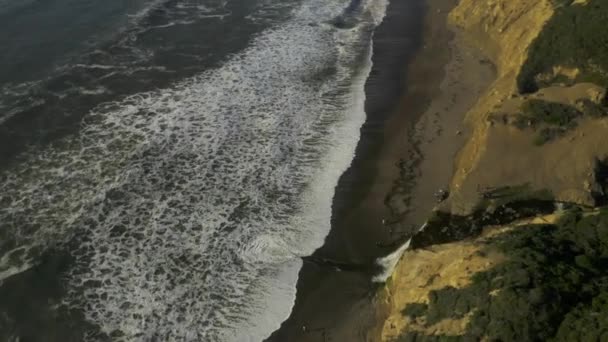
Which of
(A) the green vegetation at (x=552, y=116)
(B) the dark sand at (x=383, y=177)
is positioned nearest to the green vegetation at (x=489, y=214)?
(B) the dark sand at (x=383, y=177)

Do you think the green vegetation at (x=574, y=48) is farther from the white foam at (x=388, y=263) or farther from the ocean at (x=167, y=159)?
the white foam at (x=388, y=263)

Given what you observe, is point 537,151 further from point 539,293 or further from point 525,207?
point 539,293

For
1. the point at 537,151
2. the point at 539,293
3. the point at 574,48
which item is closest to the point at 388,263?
the point at 539,293

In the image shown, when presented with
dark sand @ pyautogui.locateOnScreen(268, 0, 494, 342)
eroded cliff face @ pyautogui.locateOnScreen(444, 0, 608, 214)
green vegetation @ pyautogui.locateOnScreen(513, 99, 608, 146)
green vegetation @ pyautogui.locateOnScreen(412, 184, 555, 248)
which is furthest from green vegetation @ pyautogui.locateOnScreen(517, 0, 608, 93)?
green vegetation @ pyautogui.locateOnScreen(412, 184, 555, 248)

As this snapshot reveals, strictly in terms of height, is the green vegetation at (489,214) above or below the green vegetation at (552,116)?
below

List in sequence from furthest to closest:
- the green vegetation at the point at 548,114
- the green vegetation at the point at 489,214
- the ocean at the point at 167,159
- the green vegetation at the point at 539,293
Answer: the green vegetation at the point at 548,114
the green vegetation at the point at 489,214
the ocean at the point at 167,159
the green vegetation at the point at 539,293

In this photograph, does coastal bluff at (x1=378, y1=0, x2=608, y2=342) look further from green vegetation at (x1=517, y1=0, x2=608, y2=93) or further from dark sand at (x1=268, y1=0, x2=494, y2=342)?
dark sand at (x1=268, y1=0, x2=494, y2=342)
